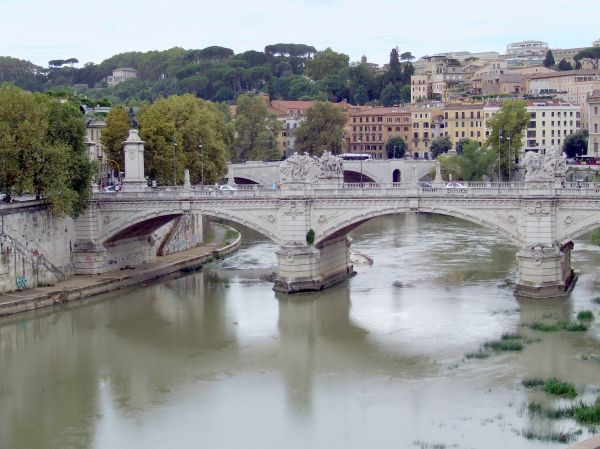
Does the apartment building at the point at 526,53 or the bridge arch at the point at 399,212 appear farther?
the apartment building at the point at 526,53

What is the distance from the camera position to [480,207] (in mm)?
33688

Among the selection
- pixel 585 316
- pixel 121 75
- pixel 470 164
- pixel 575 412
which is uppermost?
pixel 121 75

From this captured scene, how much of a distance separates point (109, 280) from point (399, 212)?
10.5m

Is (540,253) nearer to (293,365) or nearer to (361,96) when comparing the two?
(293,365)

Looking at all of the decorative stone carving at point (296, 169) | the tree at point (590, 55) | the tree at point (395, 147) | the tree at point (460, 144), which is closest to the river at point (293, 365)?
the decorative stone carving at point (296, 169)

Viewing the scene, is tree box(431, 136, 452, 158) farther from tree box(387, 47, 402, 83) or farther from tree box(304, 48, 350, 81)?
tree box(304, 48, 350, 81)

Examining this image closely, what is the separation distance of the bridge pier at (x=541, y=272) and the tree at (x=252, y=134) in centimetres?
4378

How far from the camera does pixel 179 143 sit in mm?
46938

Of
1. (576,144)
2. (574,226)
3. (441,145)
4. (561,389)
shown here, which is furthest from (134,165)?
(441,145)

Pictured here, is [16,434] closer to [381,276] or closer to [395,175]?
[381,276]

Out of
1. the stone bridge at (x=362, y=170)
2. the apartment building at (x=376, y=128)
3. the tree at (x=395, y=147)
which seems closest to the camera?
the stone bridge at (x=362, y=170)

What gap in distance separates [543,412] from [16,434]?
435 inches

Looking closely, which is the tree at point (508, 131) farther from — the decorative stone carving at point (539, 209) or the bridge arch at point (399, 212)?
the decorative stone carving at point (539, 209)

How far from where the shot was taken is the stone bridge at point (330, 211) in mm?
32531
